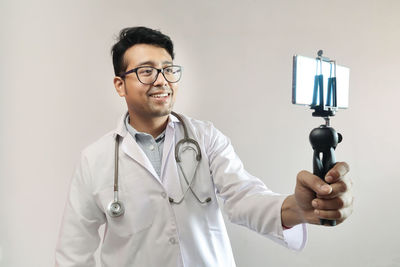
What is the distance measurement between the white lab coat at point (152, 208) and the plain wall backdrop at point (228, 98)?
41cm

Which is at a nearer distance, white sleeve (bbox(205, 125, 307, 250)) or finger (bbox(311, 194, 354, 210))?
finger (bbox(311, 194, 354, 210))

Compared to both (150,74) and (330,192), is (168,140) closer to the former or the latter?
(150,74)

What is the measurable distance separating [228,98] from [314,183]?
107cm

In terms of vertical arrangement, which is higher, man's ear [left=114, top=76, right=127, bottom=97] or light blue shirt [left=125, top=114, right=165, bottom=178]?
man's ear [left=114, top=76, right=127, bottom=97]

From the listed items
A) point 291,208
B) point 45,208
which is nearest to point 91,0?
point 45,208

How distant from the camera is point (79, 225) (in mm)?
1202

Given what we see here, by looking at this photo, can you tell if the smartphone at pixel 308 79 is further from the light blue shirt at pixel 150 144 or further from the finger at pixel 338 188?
the light blue shirt at pixel 150 144

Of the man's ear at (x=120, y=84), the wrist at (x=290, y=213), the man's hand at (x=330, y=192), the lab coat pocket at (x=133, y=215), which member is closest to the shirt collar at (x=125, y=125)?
the man's ear at (x=120, y=84)

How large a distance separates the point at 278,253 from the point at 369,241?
1.90 feet

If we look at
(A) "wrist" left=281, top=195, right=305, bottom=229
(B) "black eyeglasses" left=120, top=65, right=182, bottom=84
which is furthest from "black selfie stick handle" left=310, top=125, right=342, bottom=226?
(B) "black eyeglasses" left=120, top=65, right=182, bottom=84

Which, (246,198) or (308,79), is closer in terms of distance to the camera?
(308,79)

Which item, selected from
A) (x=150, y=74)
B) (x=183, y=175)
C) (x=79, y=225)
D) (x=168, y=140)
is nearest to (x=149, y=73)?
(x=150, y=74)

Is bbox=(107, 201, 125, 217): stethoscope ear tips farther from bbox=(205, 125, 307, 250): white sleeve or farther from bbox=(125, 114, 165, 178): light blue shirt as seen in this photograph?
bbox=(205, 125, 307, 250): white sleeve

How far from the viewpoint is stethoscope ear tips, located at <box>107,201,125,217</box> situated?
3.67 feet
